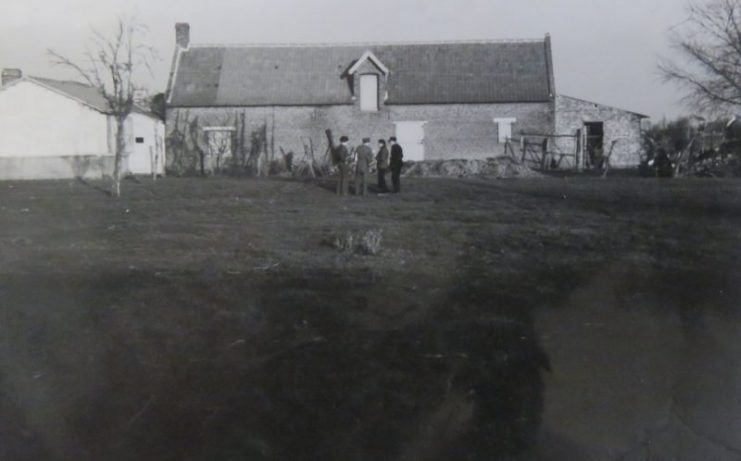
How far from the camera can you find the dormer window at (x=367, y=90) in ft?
138

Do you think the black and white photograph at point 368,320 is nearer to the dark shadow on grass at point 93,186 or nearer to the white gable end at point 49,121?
the dark shadow on grass at point 93,186

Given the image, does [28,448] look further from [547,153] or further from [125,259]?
[547,153]

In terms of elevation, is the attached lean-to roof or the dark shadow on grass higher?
the attached lean-to roof

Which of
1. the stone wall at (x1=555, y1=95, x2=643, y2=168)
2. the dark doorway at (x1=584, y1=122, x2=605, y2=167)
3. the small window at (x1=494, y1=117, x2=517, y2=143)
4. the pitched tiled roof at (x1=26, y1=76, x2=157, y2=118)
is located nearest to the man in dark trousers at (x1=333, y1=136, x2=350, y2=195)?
the pitched tiled roof at (x1=26, y1=76, x2=157, y2=118)

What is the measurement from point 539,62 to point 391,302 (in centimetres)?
3481

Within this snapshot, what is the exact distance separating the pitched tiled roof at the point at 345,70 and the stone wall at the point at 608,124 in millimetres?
1495

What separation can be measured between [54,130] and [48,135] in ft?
1.60

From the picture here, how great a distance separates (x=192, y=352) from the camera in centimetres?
827

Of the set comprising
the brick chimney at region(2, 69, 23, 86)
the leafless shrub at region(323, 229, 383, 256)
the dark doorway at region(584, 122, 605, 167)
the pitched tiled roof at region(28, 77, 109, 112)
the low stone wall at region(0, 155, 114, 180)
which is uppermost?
the brick chimney at region(2, 69, 23, 86)

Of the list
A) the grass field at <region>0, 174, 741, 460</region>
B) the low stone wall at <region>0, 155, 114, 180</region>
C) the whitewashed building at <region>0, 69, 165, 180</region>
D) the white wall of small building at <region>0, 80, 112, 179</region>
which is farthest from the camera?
the whitewashed building at <region>0, 69, 165, 180</region>

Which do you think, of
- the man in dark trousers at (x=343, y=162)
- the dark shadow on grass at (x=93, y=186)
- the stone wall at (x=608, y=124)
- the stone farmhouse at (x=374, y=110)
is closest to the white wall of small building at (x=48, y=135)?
the dark shadow on grass at (x=93, y=186)

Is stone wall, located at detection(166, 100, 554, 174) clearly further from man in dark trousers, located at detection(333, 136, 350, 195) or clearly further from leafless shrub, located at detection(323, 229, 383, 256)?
leafless shrub, located at detection(323, 229, 383, 256)

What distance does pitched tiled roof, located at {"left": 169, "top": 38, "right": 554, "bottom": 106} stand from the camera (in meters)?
41.9

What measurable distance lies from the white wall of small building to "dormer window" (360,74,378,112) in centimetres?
1267
